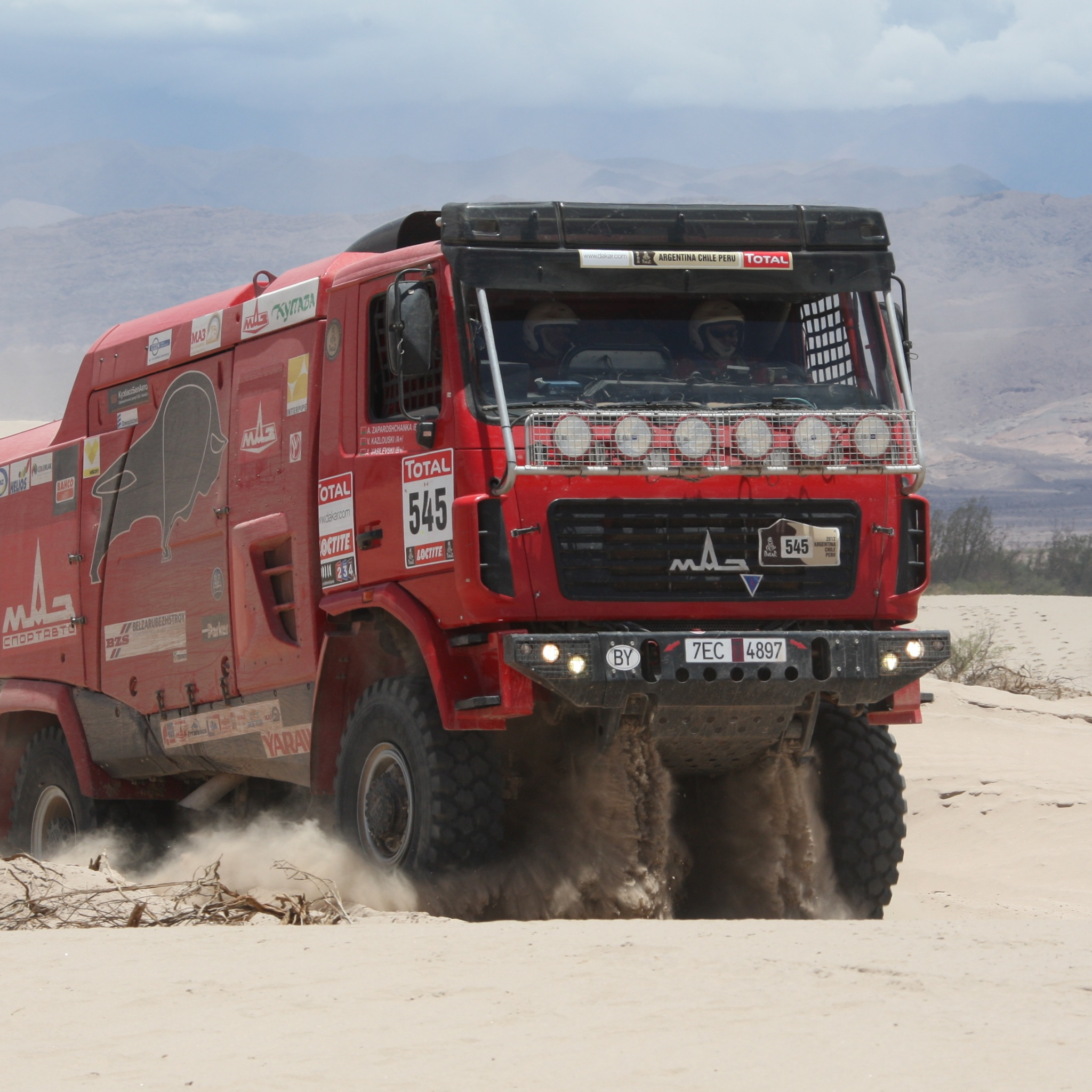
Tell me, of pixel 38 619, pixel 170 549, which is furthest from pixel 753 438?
pixel 38 619

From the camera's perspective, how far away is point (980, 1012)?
5078 mm

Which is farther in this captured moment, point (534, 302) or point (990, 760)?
point (990, 760)

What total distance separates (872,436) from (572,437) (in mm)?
1445

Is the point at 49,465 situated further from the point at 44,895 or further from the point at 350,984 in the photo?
the point at 350,984

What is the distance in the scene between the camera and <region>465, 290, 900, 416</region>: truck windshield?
7.81 metres

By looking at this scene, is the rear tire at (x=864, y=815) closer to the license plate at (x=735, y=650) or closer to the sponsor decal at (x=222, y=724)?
the license plate at (x=735, y=650)

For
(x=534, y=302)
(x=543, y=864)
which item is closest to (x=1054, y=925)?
(x=543, y=864)

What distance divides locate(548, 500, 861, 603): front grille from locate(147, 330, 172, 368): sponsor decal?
360 centimetres

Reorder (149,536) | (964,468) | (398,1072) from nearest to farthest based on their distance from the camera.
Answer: (398,1072)
(149,536)
(964,468)

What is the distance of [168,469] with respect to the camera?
32.7 feet

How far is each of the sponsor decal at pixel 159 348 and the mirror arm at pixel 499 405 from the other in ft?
9.99

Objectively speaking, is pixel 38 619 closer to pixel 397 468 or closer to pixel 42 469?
pixel 42 469

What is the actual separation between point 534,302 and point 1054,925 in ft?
11.6

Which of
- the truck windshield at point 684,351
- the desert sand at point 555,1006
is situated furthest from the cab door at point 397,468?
the desert sand at point 555,1006
